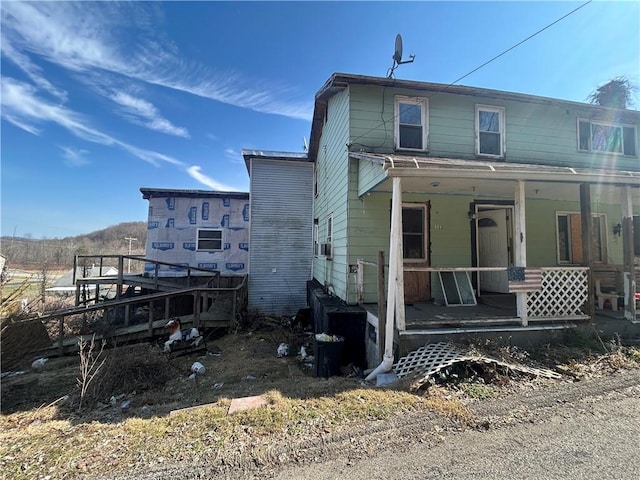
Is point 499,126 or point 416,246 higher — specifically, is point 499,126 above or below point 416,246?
above

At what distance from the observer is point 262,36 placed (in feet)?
29.4

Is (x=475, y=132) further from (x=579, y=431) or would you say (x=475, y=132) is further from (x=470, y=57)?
(x=579, y=431)

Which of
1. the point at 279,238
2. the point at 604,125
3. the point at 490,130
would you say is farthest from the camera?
the point at 279,238

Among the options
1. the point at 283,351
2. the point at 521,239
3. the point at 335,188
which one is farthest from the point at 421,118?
the point at 283,351

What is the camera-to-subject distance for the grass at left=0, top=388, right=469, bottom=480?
2.53 metres

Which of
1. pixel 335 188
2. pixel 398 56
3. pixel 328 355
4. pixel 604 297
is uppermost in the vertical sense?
pixel 398 56

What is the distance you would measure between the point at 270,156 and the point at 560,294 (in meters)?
10.3

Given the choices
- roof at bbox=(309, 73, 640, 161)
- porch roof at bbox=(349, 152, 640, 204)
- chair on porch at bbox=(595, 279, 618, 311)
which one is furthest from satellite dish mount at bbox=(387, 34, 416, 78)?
chair on porch at bbox=(595, 279, 618, 311)

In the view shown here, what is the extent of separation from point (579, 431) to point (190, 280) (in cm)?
1263

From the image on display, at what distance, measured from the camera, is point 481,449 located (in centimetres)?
265

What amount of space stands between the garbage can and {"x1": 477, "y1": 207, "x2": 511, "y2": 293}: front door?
5172mm

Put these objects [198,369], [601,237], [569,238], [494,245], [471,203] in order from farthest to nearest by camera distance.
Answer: [601,237]
[494,245]
[569,238]
[471,203]
[198,369]

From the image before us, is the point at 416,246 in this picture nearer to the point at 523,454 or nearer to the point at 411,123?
the point at 411,123

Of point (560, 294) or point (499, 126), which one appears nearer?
point (560, 294)
